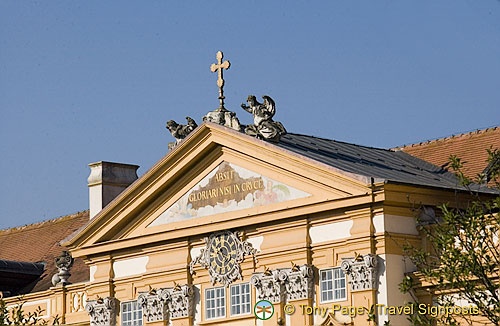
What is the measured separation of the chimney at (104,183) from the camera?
49.6 metres

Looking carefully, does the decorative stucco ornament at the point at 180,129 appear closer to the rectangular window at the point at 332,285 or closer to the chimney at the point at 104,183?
the rectangular window at the point at 332,285

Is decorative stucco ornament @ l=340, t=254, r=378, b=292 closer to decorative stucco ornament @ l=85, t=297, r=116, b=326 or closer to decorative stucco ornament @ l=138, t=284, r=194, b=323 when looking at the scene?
decorative stucco ornament @ l=138, t=284, r=194, b=323

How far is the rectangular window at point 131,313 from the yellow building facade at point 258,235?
29 mm

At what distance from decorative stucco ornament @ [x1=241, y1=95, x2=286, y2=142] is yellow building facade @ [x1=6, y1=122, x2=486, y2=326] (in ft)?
1.07

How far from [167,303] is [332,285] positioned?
5886mm

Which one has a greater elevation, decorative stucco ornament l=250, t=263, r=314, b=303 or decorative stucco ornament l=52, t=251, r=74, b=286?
decorative stucco ornament l=52, t=251, r=74, b=286

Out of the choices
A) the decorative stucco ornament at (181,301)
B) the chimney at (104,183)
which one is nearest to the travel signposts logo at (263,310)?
the decorative stucco ornament at (181,301)

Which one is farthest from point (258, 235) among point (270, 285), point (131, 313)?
point (131, 313)

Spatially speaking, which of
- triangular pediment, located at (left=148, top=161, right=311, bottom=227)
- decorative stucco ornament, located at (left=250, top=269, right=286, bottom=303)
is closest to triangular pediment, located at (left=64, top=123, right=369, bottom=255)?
triangular pediment, located at (left=148, top=161, right=311, bottom=227)

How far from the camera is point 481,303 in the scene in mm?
29000

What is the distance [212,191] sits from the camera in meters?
39.6

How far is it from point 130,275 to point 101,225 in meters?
1.76

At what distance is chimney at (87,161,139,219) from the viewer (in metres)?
49.6

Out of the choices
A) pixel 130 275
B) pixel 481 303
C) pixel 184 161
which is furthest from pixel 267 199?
pixel 481 303
